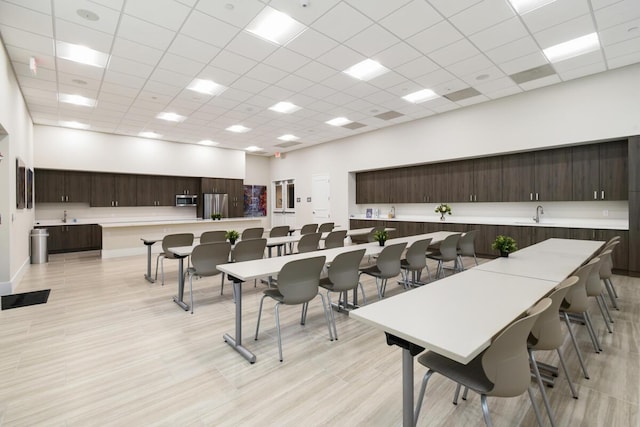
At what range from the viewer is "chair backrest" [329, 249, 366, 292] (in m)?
3.18

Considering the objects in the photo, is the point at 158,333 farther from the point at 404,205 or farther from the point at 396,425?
the point at 404,205

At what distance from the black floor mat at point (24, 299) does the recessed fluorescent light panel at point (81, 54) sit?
11.9 ft

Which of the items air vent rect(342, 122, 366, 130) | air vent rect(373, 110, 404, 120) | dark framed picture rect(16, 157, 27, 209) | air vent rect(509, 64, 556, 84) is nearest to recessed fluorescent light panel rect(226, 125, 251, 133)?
air vent rect(342, 122, 366, 130)

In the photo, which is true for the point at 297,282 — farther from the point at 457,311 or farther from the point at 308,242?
the point at 308,242

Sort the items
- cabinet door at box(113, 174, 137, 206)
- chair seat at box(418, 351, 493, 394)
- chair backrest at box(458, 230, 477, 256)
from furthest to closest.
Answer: cabinet door at box(113, 174, 137, 206)
chair backrest at box(458, 230, 477, 256)
chair seat at box(418, 351, 493, 394)

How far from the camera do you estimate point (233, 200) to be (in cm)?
1167

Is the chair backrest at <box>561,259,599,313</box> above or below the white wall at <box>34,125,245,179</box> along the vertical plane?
below

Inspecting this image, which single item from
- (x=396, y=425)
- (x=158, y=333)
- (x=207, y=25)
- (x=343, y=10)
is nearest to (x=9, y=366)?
(x=158, y=333)

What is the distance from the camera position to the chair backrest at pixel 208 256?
3.92 metres

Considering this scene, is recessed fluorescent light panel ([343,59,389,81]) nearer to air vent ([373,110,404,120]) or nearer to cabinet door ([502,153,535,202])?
air vent ([373,110,404,120])

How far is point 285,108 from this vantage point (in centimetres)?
720

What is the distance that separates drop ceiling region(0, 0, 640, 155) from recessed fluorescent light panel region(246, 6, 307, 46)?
3.6 inches

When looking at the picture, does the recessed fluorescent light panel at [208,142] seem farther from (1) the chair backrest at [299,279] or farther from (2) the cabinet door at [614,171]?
(2) the cabinet door at [614,171]

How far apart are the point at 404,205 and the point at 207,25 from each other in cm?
716
